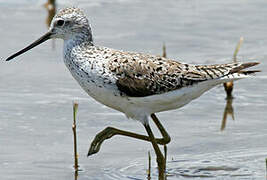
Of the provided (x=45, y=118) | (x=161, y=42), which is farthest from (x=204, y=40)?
(x=45, y=118)

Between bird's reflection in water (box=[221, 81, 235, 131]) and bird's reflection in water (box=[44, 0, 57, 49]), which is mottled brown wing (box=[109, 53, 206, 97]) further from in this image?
bird's reflection in water (box=[44, 0, 57, 49])

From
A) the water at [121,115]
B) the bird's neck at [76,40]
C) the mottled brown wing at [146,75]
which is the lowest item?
the water at [121,115]

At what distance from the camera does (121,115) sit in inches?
516

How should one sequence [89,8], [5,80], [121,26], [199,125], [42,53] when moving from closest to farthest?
1. [199,125]
2. [5,80]
3. [42,53]
4. [121,26]
5. [89,8]

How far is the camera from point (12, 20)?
16906 millimetres

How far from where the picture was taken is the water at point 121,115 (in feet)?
37.2

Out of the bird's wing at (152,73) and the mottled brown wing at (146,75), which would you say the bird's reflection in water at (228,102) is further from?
the mottled brown wing at (146,75)

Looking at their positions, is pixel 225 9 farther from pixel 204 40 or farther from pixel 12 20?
pixel 12 20

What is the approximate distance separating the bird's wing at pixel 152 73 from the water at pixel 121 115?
1130 millimetres

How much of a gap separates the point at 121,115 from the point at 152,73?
7.50 feet

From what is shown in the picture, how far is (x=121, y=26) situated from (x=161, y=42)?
1.05 meters

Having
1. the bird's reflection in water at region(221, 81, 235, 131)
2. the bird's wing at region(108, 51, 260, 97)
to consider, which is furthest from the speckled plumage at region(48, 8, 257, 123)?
the bird's reflection in water at region(221, 81, 235, 131)

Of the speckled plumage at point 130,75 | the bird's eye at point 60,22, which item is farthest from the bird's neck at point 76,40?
the bird's eye at point 60,22

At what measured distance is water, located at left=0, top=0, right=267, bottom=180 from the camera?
446 inches
